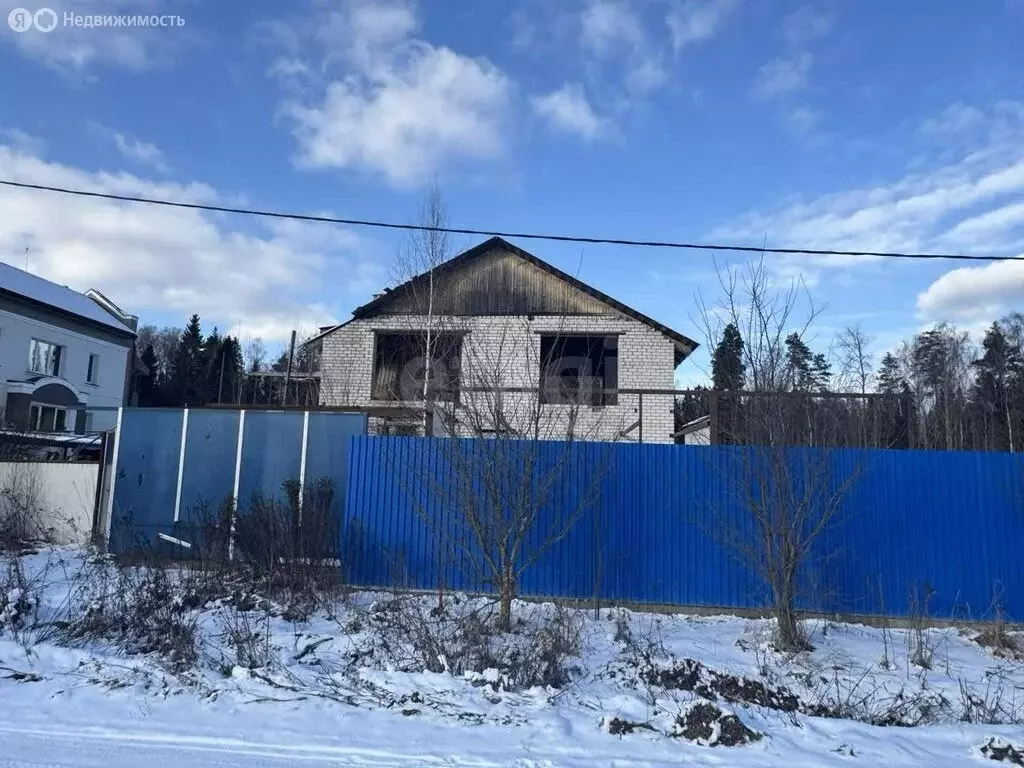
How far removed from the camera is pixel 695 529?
30.9 ft

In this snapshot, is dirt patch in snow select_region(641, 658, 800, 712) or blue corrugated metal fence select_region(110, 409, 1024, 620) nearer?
dirt patch in snow select_region(641, 658, 800, 712)

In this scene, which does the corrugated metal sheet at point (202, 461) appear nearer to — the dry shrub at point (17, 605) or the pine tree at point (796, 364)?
the dry shrub at point (17, 605)

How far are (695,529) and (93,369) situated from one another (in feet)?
111

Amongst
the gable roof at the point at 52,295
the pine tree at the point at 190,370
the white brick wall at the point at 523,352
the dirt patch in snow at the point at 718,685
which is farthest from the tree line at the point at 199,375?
the dirt patch in snow at the point at 718,685

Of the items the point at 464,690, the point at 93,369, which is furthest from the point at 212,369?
the point at 464,690

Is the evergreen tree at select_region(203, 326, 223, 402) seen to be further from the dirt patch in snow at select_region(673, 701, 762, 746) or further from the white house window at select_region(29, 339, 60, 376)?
the dirt patch in snow at select_region(673, 701, 762, 746)

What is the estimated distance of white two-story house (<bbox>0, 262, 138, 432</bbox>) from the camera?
1116 inches

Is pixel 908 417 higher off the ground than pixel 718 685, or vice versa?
pixel 908 417

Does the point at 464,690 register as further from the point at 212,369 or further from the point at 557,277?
the point at 212,369

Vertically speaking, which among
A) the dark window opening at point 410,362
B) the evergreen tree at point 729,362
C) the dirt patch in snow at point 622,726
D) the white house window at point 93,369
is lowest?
the dirt patch in snow at point 622,726

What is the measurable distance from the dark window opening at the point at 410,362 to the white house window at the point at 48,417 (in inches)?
734

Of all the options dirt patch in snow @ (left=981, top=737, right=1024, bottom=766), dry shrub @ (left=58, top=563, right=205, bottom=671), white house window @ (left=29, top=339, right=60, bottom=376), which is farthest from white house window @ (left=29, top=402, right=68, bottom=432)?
dirt patch in snow @ (left=981, top=737, right=1024, bottom=766)

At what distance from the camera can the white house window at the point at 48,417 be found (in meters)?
29.0

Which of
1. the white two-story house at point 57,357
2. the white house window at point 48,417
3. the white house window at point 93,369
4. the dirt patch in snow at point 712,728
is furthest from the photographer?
the white house window at point 93,369
